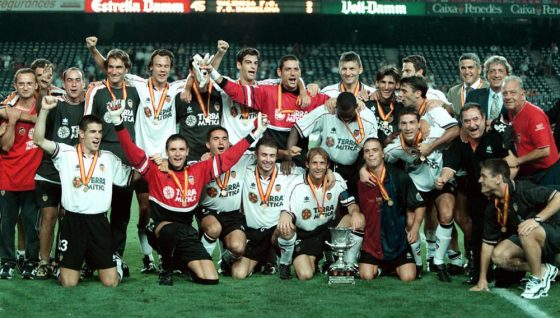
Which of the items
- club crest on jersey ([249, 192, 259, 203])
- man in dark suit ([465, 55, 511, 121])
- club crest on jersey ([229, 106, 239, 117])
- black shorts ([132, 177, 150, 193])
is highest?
man in dark suit ([465, 55, 511, 121])

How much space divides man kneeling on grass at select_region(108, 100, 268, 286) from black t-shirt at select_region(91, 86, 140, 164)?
0.47 feet

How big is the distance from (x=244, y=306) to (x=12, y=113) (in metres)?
2.74

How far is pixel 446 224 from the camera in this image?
23.1ft

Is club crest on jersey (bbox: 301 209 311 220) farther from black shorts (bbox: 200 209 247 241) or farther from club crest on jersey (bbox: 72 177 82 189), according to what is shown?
club crest on jersey (bbox: 72 177 82 189)

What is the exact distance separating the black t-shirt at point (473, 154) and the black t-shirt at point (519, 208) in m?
0.45

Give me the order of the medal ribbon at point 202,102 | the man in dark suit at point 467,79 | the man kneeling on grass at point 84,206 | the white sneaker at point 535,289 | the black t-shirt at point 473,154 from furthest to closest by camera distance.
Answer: the man in dark suit at point 467,79, the medal ribbon at point 202,102, the black t-shirt at point 473,154, the man kneeling on grass at point 84,206, the white sneaker at point 535,289

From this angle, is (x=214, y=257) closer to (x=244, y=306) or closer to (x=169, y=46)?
(x=244, y=306)

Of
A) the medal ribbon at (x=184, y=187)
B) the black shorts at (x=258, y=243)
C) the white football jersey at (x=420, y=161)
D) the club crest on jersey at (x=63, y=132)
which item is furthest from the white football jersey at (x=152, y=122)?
the white football jersey at (x=420, y=161)

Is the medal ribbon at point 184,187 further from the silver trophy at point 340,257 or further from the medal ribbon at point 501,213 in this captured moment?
the medal ribbon at point 501,213

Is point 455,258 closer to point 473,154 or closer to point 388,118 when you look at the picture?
point 473,154

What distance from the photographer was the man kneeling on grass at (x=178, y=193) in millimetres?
6680

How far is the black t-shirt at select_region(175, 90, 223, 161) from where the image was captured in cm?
742

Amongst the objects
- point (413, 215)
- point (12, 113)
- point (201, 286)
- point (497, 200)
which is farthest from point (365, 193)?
point (12, 113)

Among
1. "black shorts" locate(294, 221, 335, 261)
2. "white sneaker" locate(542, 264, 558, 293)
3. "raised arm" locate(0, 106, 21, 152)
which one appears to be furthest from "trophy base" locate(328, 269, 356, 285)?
"raised arm" locate(0, 106, 21, 152)
